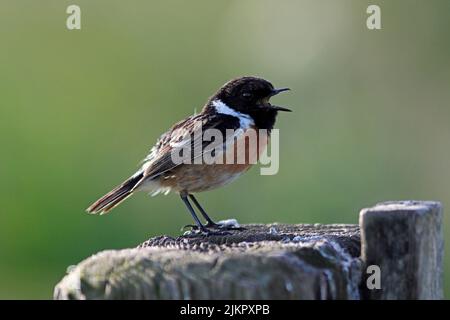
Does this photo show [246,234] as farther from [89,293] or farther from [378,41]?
[378,41]

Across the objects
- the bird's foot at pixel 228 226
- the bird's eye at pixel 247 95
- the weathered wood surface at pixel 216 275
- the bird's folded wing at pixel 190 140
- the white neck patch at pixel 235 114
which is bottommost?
the bird's foot at pixel 228 226

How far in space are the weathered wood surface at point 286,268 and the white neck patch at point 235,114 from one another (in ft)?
9.58

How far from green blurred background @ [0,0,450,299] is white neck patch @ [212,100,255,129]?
176 cm

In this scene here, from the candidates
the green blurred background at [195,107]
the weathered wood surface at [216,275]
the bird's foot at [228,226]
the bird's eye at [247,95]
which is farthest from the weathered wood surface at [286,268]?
the green blurred background at [195,107]

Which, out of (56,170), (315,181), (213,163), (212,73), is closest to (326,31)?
(212,73)

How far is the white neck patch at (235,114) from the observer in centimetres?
602

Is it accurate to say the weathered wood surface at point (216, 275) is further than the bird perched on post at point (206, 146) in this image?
Answer: No

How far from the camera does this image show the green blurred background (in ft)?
26.0

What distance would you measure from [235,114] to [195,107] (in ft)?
9.17

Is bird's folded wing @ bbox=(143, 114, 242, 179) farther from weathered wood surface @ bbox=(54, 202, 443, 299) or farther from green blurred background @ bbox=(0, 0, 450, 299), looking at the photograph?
weathered wood surface @ bbox=(54, 202, 443, 299)

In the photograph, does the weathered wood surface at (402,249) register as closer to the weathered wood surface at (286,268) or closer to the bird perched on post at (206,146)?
the weathered wood surface at (286,268)

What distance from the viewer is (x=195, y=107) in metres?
8.84

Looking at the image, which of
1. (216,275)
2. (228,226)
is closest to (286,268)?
(216,275)
